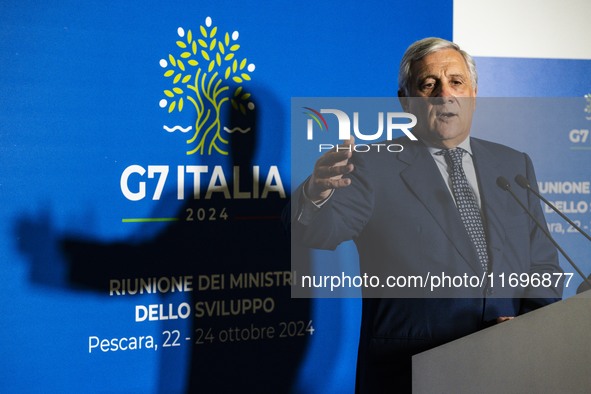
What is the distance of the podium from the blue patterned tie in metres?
0.56

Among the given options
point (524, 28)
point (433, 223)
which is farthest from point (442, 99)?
point (524, 28)

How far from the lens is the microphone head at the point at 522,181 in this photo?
2.39 metres

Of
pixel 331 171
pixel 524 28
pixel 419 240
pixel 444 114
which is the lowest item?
pixel 419 240

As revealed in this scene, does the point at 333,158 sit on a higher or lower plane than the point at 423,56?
lower

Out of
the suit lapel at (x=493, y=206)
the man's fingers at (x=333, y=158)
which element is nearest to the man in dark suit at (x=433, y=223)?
the suit lapel at (x=493, y=206)

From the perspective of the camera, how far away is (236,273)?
2965mm

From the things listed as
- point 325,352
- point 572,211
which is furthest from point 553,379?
point 325,352

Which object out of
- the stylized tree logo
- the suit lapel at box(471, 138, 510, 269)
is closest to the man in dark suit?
the suit lapel at box(471, 138, 510, 269)

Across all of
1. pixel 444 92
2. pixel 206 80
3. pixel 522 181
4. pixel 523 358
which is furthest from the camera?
pixel 206 80

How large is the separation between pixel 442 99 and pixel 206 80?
100 cm

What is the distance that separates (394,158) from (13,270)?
1.47 meters

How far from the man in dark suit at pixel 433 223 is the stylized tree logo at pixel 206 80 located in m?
0.66

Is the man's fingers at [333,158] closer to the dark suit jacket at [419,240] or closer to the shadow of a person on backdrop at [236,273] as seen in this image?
the dark suit jacket at [419,240]

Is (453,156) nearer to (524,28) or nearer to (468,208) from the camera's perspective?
(468,208)
